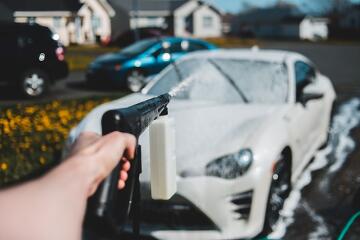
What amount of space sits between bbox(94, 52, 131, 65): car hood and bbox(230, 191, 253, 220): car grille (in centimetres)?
970

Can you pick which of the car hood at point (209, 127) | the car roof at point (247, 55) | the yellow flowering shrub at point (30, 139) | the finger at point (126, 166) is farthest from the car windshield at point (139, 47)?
the finger at point (126, 166)

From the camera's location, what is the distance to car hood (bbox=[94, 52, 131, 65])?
13.0m

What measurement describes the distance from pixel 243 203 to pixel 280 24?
73.5 metres

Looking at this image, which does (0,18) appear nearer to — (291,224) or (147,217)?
(147,217)

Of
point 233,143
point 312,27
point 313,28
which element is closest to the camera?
point 233,143

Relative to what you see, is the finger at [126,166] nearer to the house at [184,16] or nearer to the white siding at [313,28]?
the house at [184,16]

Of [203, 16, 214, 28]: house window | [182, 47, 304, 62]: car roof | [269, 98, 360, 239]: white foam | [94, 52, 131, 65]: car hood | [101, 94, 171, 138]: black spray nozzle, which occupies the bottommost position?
[203, 16, 214, 28]: house window

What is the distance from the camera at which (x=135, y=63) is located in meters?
12.9

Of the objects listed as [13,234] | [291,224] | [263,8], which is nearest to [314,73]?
[291,224]

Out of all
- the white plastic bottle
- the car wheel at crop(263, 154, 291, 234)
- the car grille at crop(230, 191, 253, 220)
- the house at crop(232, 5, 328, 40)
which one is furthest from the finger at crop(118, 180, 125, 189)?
the house at crop(232, 5, 328, 40)

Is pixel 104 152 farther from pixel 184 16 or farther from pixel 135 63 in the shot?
pixel 184 16

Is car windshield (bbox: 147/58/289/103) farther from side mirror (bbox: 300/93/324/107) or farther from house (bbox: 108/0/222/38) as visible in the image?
house (bbox: 108/0/222/38)

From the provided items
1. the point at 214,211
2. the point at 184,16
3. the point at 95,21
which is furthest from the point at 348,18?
the point at 95,21

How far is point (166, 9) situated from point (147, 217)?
46.8 m
